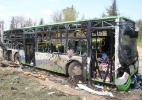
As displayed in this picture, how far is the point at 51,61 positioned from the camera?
11383 millimetres

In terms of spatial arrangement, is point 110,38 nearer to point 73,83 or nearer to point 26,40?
point 73,83

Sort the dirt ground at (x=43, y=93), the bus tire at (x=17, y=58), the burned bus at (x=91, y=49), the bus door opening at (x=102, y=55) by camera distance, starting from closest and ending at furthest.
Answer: the dirt ground at (x=43, y=93), the burned bus at (x=91, y=49), the bus door opening at (x=102, y=55), the bus tire at (x=17, y=58)

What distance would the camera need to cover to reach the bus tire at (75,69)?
378 inches

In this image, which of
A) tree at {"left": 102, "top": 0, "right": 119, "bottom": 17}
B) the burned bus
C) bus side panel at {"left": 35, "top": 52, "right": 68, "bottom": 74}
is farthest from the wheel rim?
tree at {"left": 102, "top": 0, "right": 119, "bottom": 17}

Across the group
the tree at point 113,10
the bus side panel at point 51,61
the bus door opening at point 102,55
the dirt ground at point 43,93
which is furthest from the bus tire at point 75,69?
the tree at point 113,10

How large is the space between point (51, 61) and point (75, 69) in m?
1.99

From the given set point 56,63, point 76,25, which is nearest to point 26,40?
point 56,63

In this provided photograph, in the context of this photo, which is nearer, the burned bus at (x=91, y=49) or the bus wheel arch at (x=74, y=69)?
the burned bus at (x=91, y=49)

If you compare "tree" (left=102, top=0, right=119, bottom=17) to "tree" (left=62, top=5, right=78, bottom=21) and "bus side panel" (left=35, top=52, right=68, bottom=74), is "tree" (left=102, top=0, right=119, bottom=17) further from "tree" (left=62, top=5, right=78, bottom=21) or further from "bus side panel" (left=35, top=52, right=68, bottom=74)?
"bus side panel" (left=35, top=52, right=68, bottom=74)

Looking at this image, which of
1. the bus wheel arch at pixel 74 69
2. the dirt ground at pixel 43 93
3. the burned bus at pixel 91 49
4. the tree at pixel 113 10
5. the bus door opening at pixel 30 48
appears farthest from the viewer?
the tree at pixel 113 10

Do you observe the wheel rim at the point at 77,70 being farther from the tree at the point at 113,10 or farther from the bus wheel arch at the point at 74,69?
the tree at the point at 113,10

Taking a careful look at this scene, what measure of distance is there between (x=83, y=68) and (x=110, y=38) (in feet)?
5.68

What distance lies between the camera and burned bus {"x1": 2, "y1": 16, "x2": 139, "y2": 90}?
811 centimetres

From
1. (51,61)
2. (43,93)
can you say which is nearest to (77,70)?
(51,61)
